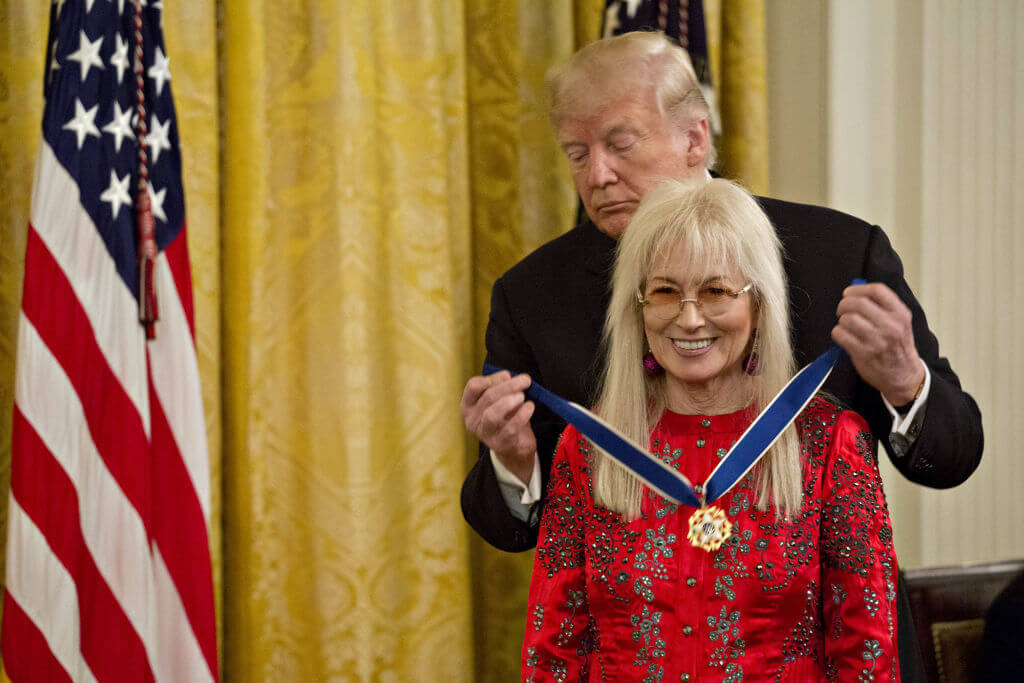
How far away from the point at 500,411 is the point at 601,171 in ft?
2.51

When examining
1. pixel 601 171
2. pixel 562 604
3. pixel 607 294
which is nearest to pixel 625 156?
pixel 601 171

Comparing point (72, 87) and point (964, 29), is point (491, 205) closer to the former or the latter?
point (72, 87)

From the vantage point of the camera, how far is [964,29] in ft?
11.6

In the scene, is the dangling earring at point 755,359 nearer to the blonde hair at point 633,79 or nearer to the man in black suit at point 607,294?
the man in black suit at point 607,294

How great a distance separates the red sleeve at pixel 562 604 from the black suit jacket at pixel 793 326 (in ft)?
0.79

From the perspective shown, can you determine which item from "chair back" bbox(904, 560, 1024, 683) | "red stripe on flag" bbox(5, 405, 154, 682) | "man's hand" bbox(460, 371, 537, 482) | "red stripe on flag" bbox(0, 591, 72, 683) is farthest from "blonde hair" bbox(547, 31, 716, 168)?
"red stripe on flag" bbox(0, 591, 72, 683)

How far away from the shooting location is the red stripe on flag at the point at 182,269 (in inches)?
109

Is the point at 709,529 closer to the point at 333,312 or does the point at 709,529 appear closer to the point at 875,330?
the point at 875,330

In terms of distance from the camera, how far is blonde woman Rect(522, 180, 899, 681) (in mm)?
1796

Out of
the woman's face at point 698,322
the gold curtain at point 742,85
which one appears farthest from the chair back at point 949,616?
the gold curtain at point 742,85

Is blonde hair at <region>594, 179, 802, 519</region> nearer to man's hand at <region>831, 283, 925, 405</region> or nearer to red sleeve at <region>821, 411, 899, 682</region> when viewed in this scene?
red sleeve at <region>821, 411, 899, 682</region>

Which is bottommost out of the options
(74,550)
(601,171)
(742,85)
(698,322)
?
(74,550)

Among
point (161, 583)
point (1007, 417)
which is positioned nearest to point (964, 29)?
point (1007, 417)

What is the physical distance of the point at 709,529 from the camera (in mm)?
1838
